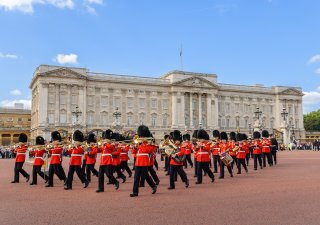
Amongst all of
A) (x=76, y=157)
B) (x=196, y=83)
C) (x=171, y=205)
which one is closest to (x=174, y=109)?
(x=196, y=83)

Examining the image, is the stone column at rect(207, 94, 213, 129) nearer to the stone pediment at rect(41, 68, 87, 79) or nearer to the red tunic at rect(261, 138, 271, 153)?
the stone pediment at rect(41, 68, 87, 79)

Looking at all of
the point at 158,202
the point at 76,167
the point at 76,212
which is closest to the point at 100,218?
the point at 76,212

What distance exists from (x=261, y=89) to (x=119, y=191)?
230 feet

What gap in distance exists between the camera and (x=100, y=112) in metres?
60.7

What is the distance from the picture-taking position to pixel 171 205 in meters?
8.23

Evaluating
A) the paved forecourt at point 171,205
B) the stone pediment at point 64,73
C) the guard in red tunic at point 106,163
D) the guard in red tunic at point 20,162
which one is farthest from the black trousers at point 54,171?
the stone pediment at point 64,73

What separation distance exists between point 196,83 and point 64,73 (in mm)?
25469

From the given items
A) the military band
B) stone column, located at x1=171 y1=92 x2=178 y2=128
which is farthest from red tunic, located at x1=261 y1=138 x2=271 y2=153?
stone column, located at x1=171 y1=92 x2=178 y2=128

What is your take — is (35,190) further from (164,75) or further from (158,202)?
(164,75)

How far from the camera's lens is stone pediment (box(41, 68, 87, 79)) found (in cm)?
5612

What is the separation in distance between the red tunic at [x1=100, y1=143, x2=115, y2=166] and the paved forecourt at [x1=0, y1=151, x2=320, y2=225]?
2.92ft

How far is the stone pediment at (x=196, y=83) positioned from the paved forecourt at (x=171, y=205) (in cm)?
5511

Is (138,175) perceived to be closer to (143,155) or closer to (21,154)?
(143,155)

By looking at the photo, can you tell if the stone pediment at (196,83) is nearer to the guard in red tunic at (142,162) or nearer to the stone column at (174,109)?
the stone column at (174,109)
